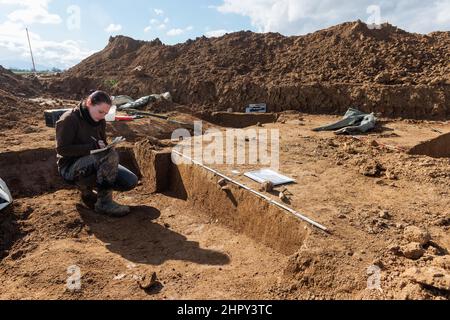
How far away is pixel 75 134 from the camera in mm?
4055

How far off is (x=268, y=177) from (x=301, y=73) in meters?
8.26

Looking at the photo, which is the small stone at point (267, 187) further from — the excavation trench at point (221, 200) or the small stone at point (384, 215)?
the small stone at point (384, 215)

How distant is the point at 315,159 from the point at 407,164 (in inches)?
49.6

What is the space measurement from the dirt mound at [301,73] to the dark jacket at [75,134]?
790 cm

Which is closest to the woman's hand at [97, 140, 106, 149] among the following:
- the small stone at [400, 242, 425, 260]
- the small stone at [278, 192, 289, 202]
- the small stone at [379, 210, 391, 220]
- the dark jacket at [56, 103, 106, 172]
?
the dark jacket at [56, 103, 106, 172]

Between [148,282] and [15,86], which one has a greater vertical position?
[15,86]

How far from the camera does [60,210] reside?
4.26 m

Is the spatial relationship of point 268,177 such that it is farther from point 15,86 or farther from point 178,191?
point 15,86

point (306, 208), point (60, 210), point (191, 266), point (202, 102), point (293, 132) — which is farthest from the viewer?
point (202, 102)

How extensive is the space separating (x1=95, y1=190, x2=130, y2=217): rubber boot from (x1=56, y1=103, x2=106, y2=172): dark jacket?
556 millimetres

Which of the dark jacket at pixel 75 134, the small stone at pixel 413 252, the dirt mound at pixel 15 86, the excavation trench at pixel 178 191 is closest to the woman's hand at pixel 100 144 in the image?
the dark jacket at pixel 75 134

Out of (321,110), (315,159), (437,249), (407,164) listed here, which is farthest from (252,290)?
(321,110)

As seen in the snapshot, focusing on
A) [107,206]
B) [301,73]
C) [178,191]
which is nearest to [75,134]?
[107,206]

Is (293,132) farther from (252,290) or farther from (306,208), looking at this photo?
(252,290)
